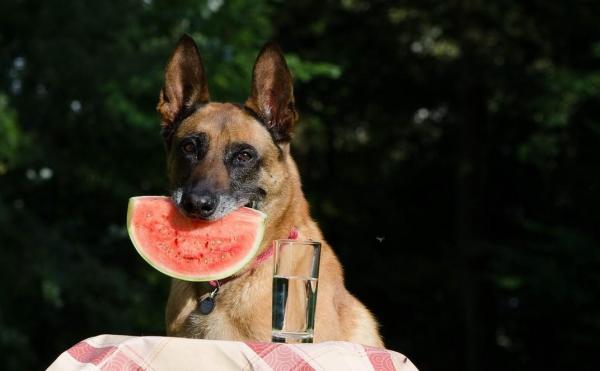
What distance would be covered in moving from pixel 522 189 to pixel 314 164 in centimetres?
525

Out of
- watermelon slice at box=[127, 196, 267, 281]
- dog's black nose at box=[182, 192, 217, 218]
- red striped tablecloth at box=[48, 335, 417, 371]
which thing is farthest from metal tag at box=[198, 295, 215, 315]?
red striped tablecloth at box=[48, 335, 417, 371]

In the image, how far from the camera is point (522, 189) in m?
21.5

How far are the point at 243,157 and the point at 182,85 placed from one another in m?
0.56

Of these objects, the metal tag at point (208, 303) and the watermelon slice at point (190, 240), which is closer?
the watermelon slice at point (190, 240)

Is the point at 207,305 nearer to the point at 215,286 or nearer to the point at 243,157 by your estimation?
the point at 215,286

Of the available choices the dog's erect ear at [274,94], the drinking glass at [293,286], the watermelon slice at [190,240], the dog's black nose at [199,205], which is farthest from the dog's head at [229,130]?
the drinking glass at [293,286]

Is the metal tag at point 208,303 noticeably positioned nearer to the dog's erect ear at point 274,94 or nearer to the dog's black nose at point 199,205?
the dog's black nose at point 199,205

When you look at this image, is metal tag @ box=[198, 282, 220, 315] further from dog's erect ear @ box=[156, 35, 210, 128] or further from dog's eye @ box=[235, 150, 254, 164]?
dog's erect ear @ box=[156, 35, 210, 128]

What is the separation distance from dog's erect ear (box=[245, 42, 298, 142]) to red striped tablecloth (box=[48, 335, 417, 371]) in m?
2.30

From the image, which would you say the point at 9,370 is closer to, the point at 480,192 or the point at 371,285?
the point at 371,285

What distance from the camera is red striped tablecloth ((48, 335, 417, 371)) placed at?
2643 mm

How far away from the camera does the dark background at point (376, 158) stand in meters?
14.9

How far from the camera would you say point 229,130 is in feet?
16.2

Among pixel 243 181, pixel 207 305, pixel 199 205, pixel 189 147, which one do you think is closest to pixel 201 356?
pixel 199 205
